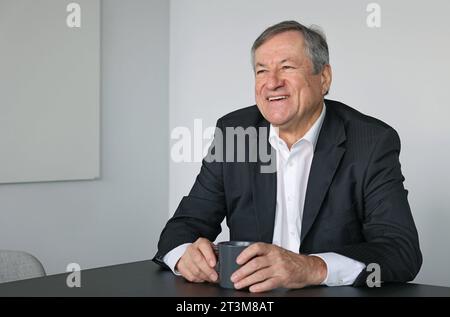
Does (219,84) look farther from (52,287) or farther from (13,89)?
(52,287)

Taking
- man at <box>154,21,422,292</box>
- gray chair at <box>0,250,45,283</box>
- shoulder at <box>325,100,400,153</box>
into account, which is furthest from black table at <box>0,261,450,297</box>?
shoulder at <box>325,100,400,153</box>

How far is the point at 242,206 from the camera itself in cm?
175

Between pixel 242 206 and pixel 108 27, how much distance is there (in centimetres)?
204

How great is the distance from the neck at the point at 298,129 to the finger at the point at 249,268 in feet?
2.21

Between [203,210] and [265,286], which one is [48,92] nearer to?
[203,210]

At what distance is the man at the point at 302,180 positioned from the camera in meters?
1.56

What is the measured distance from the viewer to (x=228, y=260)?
1220 mm

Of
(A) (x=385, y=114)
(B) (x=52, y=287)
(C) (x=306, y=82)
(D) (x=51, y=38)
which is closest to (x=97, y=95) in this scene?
(D) (x=51, y=38)

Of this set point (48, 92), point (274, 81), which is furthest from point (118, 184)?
point (274, 81)

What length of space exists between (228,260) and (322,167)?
0.54m

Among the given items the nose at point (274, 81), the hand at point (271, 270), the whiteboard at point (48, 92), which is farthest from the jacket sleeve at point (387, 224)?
the whiteboard at point (48, 92)

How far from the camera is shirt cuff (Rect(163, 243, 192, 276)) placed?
1.44 metres

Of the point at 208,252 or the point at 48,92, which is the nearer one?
the point at 208,252
